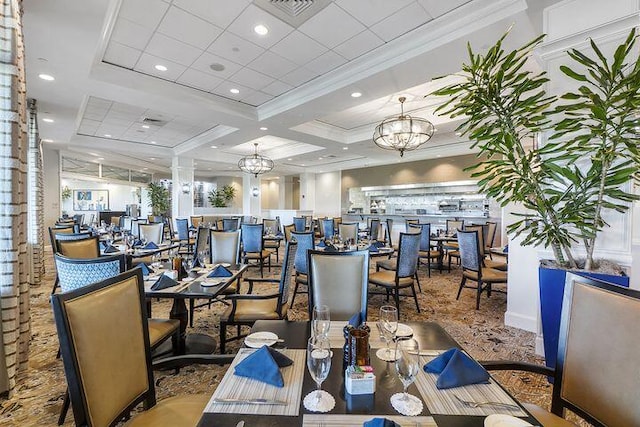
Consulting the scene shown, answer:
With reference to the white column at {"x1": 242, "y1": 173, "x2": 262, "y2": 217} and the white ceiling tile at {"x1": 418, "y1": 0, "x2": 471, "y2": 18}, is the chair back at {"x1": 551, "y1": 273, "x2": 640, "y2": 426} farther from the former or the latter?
the white column at {"x1": 242, "y1": 173, "x2": 262, "y2": 217}

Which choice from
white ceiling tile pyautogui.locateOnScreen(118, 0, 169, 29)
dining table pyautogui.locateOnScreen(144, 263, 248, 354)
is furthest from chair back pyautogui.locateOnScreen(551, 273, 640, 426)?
white ceiling tile pyautogui.locateOnScreen(118, 0, 169, 29)

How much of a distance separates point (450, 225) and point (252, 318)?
21.6 feet

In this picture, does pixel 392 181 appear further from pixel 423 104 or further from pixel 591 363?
pixel 591 363

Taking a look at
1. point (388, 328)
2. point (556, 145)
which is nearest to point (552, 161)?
point (556, 145)

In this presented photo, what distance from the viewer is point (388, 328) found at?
1381mm

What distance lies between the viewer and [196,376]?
2498 mm

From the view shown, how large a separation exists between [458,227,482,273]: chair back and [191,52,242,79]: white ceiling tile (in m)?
4.05

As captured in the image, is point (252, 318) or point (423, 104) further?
point (423, 104)

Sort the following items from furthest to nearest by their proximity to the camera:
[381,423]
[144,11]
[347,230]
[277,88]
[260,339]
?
[347,230] < [277,88] < [144,11] < [260,339] < [381,423]

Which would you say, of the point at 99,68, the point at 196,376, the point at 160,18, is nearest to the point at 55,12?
the point at 160,18

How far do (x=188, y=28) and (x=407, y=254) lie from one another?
12.3 ft

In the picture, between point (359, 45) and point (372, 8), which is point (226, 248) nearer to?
point (359, 45)

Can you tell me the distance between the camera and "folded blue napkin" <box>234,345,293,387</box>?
108 centimetres

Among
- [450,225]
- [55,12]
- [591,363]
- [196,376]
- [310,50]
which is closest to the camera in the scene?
[591,363]
